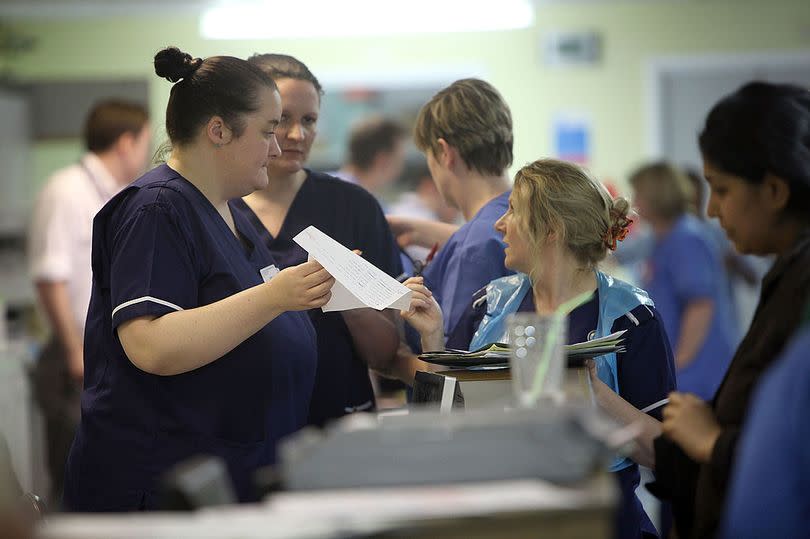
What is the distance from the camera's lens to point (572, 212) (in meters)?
2.10

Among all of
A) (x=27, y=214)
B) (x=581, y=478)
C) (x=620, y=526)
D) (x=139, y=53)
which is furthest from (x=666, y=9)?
(x=581, y=478)

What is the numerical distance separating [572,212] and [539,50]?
542cm

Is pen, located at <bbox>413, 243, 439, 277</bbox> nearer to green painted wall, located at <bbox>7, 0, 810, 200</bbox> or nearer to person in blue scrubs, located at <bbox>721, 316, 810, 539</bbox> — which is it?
person in blue scrubs, located at <bbox>721, 316, 810, 539</bbox>

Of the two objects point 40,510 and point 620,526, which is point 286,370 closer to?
point 40,510

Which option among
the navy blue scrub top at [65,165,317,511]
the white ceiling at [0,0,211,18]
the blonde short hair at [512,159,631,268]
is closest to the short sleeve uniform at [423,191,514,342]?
the blonde short hair at [512,159,631,268]

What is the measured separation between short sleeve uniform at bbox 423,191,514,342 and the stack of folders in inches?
18.2

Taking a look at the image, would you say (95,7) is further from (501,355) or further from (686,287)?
(501,355)

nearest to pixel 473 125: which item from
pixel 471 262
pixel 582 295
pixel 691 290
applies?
pixel 471 262

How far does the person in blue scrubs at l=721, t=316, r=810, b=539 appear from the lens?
1183mm

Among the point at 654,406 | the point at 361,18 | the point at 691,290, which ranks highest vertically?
the point at 361,18

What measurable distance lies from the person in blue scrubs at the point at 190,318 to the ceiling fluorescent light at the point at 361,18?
5258 millimetres

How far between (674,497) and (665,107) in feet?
19.8

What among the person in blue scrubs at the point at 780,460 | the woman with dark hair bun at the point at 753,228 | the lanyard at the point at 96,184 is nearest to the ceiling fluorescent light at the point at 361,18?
the lanyard at the point at 96,184

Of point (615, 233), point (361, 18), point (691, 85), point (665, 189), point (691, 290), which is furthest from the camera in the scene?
point (691, 85)
